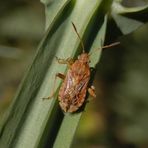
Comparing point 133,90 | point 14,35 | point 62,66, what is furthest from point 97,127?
point 62,66

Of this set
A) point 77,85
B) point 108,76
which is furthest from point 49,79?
point 108,76

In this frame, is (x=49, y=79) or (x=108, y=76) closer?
(x=49, y=79)

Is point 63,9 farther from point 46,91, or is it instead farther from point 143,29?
point 143,29

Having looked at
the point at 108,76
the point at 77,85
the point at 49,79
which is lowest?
the point at 108,76

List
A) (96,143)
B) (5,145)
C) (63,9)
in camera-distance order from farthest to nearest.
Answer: (96,143) → (63,9) → (5,145)

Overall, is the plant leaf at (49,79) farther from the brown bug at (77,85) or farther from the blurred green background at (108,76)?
the blurred green background at (108,76)

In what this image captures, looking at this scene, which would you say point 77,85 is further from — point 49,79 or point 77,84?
point 49,79

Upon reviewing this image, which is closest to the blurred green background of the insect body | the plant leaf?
the insect body

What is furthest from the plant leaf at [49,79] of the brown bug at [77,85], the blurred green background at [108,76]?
the blurred green background at [108,76]
